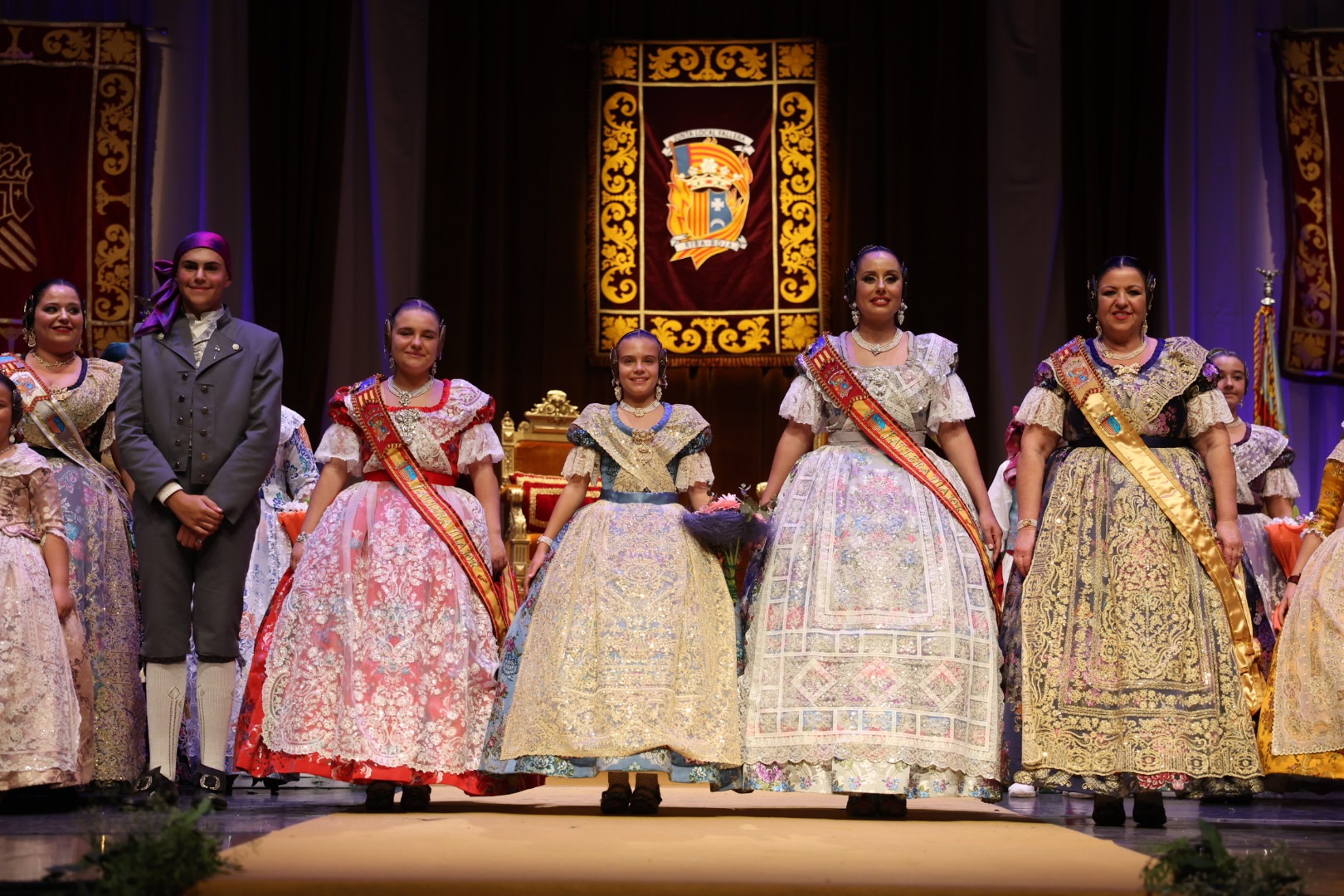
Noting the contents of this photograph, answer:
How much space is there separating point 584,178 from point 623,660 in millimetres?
4506

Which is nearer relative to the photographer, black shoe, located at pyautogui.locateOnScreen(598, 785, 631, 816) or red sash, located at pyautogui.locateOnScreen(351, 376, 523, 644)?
black shoe, located at pyautogui.locateOnScreen(598, 785, 631, 816)

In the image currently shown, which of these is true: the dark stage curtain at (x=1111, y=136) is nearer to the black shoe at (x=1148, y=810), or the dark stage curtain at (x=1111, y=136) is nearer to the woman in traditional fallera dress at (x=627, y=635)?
the woman in traditional fallera dress at (x=627, y=635)

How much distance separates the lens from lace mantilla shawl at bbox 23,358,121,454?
17.0 feet

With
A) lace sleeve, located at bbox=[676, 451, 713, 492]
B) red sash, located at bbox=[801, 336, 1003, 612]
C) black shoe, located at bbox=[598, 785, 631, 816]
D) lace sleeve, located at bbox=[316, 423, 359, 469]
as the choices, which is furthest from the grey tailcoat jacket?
red sash, located at bbox=[801, 336, 1003, 612]

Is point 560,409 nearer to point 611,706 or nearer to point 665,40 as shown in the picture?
point 665,40

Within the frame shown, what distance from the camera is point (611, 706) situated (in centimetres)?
454

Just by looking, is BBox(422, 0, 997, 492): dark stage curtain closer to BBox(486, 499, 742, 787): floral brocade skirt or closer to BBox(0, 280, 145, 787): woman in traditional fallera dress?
BBox(0, 280, 145, 787): woman in traditional fallera dress

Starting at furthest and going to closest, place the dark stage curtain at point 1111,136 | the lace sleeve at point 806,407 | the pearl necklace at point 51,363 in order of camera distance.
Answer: the dark stage curtain at point 1111,136 < the pearl necklace at point 51,363 < the lace sleeve at point 806,407

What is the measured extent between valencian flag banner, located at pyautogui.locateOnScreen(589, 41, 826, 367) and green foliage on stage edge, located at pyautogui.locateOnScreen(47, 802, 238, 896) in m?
5.49

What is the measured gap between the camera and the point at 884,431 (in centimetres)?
484

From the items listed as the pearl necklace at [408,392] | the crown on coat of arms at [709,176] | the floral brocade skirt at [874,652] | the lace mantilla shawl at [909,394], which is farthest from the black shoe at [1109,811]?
the crown on coat of arms at [709,176]

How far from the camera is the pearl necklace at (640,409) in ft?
16.5

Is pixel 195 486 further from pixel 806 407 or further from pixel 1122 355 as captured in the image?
pixel 1122 355

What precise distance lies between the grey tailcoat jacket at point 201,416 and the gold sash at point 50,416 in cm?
29
